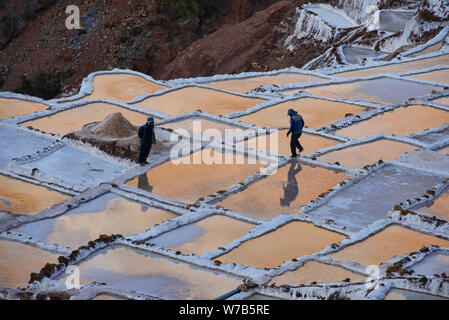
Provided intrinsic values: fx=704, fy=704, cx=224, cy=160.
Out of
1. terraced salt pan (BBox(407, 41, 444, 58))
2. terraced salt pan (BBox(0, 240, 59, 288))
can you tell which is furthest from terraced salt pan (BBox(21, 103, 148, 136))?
terraced salt pan (BBox(407, 41, 444, 58))

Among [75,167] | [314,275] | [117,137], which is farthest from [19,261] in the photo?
[117,137]

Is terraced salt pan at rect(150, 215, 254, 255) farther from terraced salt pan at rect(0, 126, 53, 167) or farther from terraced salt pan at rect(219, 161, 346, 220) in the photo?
terraced salt pan at rect(0, 126, 53, 167)

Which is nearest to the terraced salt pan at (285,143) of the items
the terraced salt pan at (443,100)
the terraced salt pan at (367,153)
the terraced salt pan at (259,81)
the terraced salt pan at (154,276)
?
the terraced salt pan at (367,153)

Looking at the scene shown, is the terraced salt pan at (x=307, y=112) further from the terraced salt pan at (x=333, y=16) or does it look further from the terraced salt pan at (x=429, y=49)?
the terraced salt pan at (x=333, y=16)

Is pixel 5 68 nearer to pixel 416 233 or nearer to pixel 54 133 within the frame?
pixel 54 133
